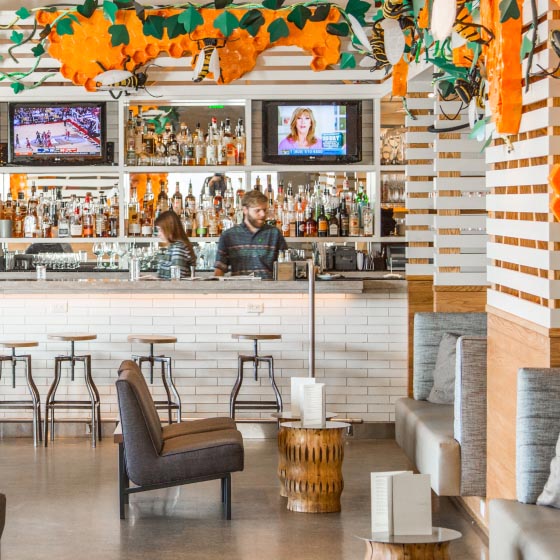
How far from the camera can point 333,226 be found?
33.5 feet

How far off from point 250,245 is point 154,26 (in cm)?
194

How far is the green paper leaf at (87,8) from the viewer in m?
8.74

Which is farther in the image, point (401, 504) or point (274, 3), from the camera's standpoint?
point (274, 3)

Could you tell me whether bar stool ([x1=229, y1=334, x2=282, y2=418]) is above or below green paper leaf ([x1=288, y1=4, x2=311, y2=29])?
below

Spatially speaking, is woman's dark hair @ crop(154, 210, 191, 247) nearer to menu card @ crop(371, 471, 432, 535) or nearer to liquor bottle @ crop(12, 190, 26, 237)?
→ liquor bottle @ crop(12, 190, 26, 237)

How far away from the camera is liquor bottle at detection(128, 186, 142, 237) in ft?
33.8

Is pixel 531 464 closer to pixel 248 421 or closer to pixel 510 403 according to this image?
pixel 510 403

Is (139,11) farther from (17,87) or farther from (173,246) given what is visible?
(17,87)

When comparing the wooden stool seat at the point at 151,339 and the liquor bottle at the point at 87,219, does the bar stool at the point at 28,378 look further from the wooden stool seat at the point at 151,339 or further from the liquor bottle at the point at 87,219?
the liquor bottle at the point at 87,219

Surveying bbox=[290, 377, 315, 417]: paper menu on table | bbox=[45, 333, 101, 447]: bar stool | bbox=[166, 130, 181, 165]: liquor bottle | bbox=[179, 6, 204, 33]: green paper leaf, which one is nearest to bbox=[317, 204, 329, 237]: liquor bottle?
bbox=[166, 130, 181, 165]: liquor bottle

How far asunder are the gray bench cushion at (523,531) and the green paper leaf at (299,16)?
5137 mm

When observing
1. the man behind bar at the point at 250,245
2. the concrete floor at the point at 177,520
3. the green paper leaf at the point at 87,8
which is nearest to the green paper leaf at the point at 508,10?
the concrete floor at the point at 177,520

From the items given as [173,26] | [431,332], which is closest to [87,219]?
[173,26]

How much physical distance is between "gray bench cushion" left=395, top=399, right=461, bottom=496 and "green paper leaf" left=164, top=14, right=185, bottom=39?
3.45 m
